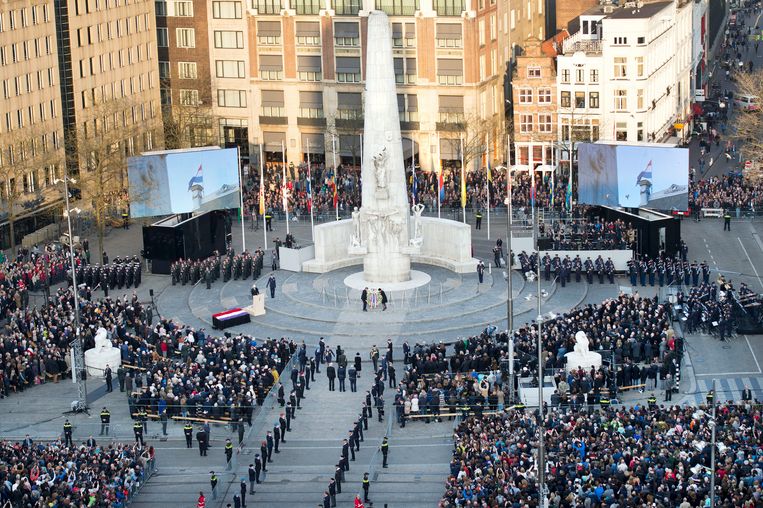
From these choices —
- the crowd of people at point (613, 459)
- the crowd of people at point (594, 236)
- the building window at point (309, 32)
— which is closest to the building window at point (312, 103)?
the building window at point (309, 32)

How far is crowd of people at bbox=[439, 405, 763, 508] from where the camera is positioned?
66.2 metres

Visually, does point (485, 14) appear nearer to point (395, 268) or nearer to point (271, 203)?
point (271, 203)

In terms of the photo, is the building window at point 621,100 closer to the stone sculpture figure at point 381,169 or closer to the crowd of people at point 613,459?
the stone sculpture figure at point 381,169

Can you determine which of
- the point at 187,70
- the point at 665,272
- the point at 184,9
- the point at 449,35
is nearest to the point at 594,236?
the point at 665,272

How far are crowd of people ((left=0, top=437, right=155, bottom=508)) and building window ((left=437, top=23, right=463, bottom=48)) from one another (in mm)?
69944

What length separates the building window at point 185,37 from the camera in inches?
5915

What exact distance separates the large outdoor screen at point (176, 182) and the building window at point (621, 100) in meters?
34.2

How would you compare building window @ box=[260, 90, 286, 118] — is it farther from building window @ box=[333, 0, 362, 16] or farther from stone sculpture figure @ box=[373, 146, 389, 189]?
stone sculpture figure @ box=[373, 146, 389, 189]

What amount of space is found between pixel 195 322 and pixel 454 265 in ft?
55.8

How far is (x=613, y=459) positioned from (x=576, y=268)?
3837 centimetres

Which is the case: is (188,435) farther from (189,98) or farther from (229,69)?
(229,69)

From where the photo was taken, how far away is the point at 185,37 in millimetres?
150375

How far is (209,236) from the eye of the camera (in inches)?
4540

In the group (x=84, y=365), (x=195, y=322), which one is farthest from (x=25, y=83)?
(x=84, y=365)
